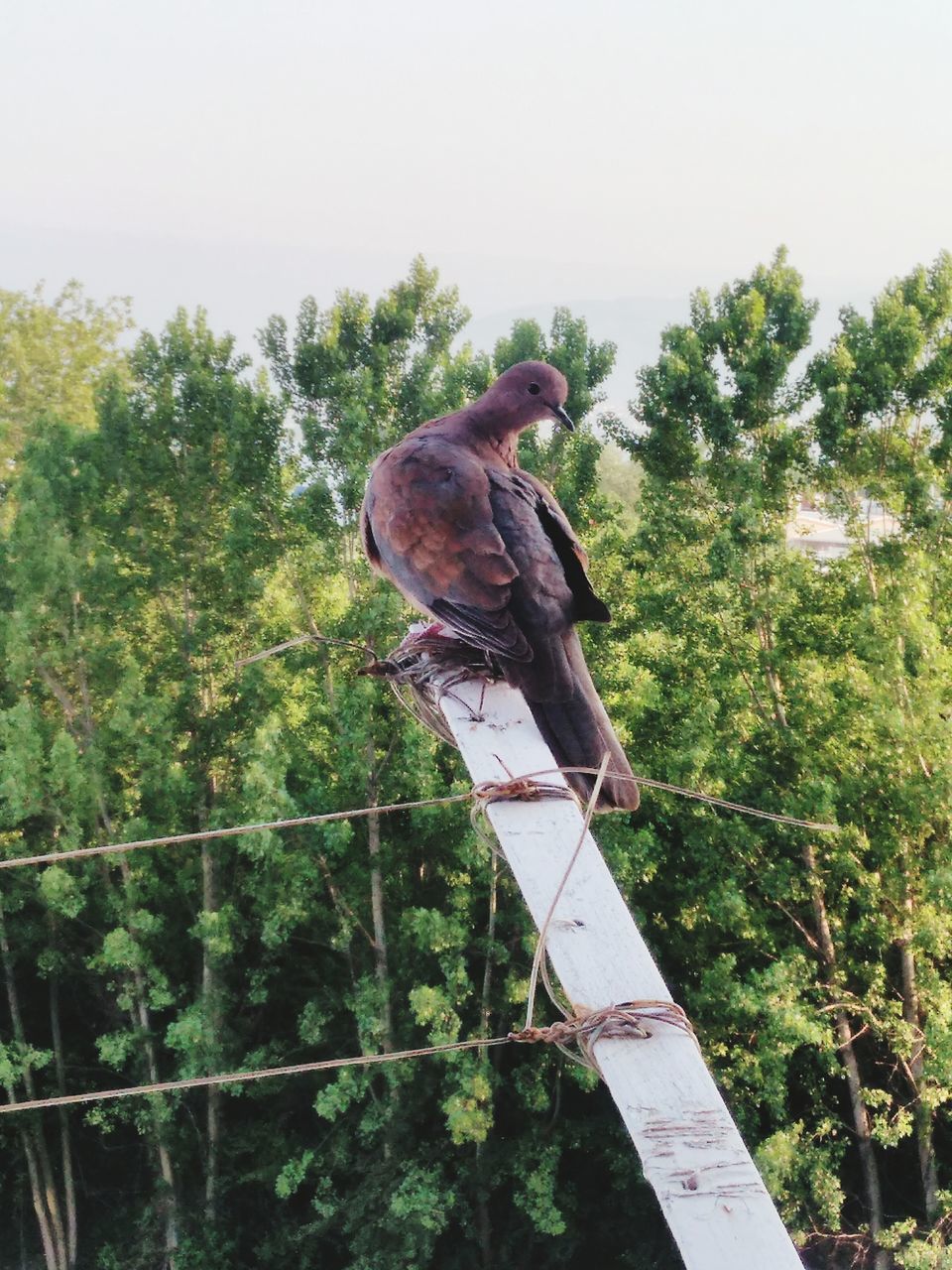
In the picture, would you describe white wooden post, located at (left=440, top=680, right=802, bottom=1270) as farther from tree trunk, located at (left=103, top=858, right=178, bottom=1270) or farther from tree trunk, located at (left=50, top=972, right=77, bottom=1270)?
tree trunk, located at (left=50, top=972, right=77, bottom=1270)

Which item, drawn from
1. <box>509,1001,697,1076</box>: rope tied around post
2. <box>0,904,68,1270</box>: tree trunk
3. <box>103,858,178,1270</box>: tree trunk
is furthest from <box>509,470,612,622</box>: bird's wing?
<box>0,904,68,1270</box>: tree trunk

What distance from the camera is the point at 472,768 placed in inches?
70.5

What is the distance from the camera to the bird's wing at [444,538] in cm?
257

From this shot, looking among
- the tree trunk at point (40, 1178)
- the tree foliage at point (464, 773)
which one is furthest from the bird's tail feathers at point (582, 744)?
the tree trunk at point (40, 1178)

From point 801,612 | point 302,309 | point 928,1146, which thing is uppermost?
point 302,309

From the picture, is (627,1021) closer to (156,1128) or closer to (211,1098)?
(156,1128)

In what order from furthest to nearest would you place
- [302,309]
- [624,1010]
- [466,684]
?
[302,309] < [466,684] < [624,1010]

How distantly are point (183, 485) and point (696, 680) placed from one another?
21.0 feet

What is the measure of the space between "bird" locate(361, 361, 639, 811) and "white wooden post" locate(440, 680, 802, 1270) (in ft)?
1.45

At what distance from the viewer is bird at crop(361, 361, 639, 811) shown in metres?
2.28

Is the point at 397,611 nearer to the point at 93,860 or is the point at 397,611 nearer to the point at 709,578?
the point at 709,578

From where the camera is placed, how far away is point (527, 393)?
11.5ft

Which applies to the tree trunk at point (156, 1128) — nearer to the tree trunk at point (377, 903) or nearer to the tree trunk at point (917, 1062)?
the tree trunk at point (377, 903)

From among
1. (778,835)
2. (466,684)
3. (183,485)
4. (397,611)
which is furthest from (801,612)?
(466,684)
